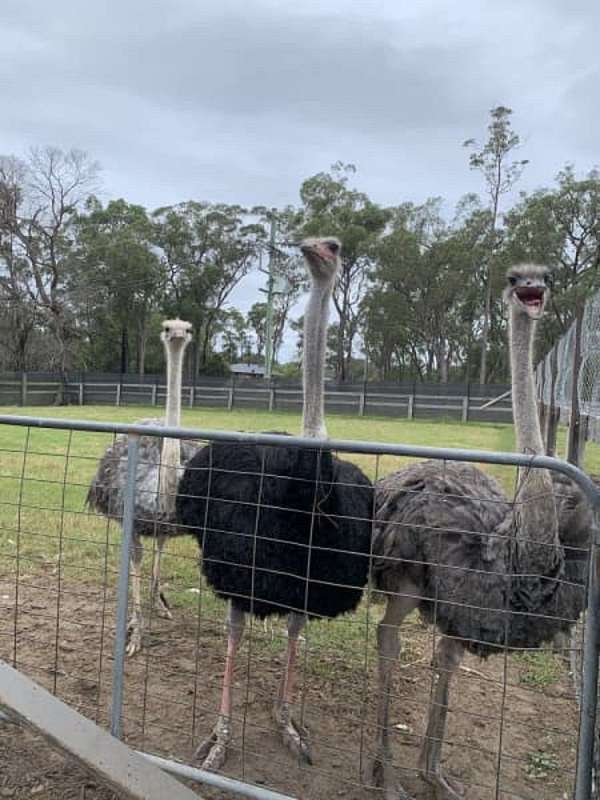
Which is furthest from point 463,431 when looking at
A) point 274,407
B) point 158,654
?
point 158,654

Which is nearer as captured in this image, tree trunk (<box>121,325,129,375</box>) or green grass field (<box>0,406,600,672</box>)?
green grass field (<box>0,406,600,672</box>)

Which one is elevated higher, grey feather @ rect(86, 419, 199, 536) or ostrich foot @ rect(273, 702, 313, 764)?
grey feather @ rect(86, 419, 199, 536)

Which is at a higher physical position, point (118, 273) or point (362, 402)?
point (118, 273)

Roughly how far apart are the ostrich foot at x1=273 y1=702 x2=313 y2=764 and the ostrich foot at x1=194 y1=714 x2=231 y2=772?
24cm

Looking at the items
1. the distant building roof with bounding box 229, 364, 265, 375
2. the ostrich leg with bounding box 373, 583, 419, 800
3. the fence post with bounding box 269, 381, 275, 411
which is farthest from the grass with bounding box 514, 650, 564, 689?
the distant building roof with bounding box 229, 364, 265, 375

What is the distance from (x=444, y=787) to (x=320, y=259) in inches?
81.5

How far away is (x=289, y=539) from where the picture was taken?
2643 mm

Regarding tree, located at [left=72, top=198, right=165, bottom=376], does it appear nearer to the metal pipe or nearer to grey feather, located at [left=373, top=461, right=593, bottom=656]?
grey feather, located at [left=373, top=461, right=593, bottom=656]

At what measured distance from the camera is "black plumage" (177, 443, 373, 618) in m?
2.58

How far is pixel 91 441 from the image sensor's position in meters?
12.1

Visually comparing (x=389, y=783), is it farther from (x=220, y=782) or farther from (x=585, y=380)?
(x=585, y=380)

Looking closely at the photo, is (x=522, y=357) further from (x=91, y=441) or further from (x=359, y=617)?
(x=91, y=441)

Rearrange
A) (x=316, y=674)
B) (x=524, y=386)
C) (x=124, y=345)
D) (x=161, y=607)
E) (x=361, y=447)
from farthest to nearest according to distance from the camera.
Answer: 1. (x=124, y=345)
2. (x=161, y=607)
3. (x=316, y=674)
4. (x=524, y=386)
5. (x=361, y=447)

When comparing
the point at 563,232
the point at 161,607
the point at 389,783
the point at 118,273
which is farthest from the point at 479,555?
the point at 118,273
